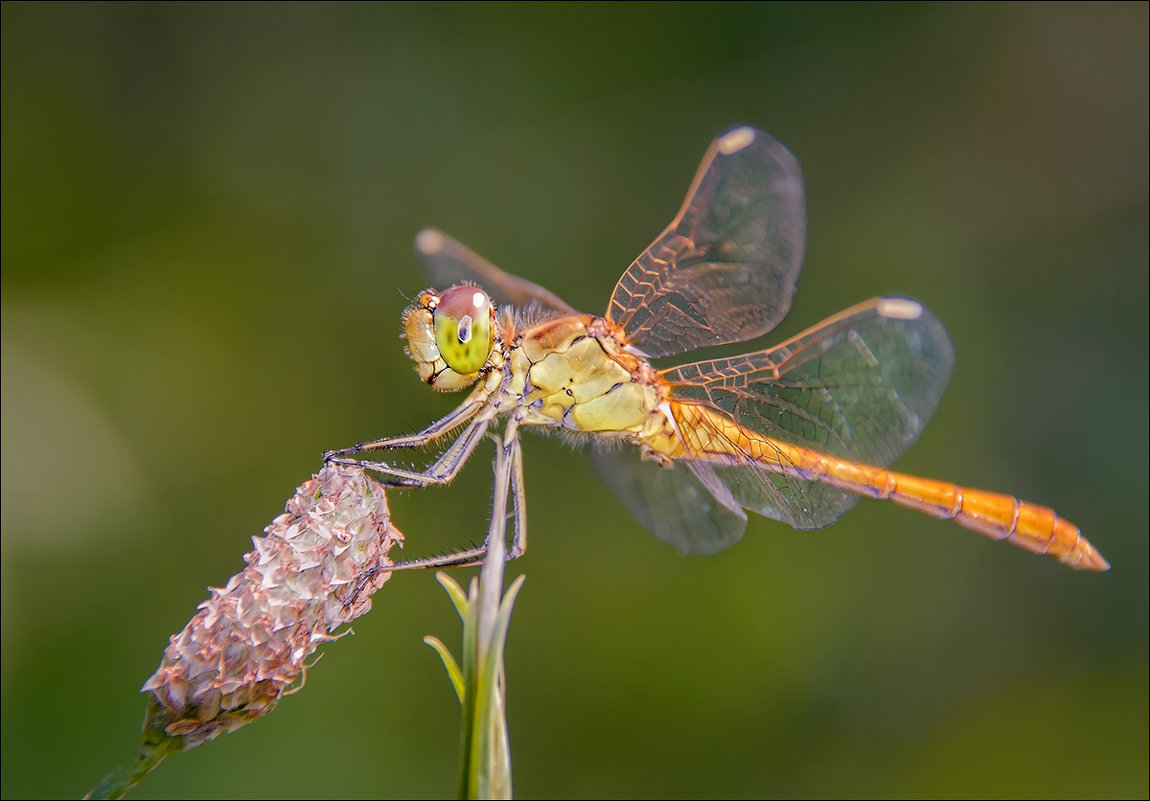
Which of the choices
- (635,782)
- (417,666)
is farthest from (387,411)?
(635,782)

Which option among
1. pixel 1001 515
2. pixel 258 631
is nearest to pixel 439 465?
pixel 258 631

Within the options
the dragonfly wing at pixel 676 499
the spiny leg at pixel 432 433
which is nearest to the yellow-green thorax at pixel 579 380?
the spiny leg at pixel 432 433

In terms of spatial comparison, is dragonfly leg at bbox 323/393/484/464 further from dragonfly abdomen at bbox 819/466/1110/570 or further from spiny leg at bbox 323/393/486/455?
dragonfly abdomen at bbox 819/466/1110/570

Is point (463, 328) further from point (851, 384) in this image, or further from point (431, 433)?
point (851, 384)

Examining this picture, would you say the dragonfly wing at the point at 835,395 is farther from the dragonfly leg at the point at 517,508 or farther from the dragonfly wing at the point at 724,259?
the dragonfly leg at the point at 517,508

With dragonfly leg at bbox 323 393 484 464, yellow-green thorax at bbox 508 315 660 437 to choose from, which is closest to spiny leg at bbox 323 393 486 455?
→ dragonfly leg at bbox 323 393 484 464
